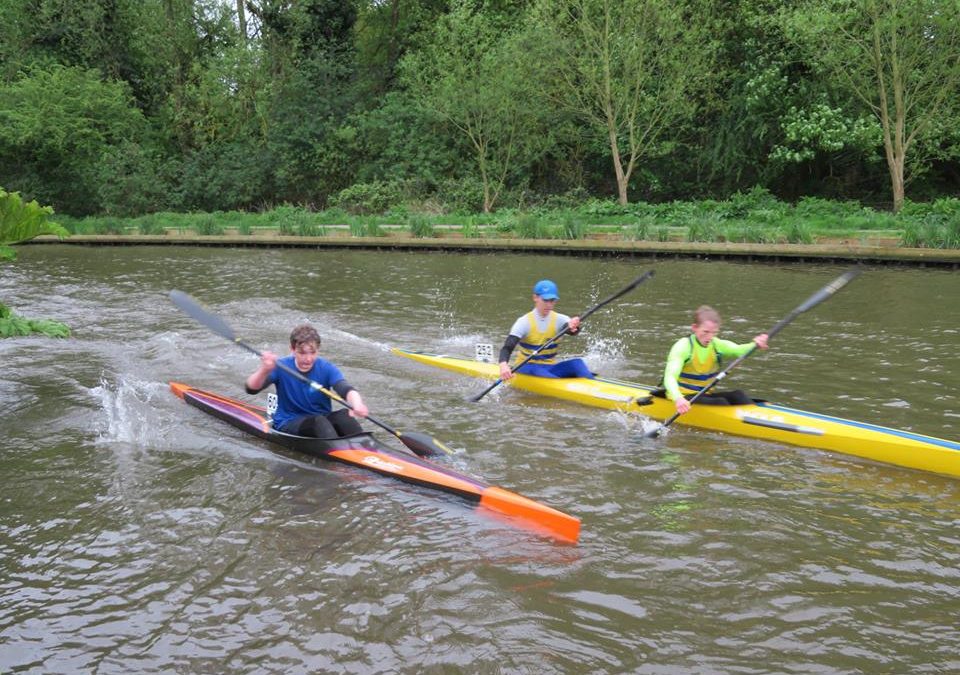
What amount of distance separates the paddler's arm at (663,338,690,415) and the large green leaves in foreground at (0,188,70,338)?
Result: 581cm

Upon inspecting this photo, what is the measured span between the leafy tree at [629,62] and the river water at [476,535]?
16227mm

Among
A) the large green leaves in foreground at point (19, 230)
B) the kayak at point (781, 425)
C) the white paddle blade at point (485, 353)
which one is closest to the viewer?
the kayak at point (781, 425)

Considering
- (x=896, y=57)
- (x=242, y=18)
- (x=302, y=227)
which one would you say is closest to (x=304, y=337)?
(x=302, y=227)

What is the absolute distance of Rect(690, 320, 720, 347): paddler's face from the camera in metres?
7.43

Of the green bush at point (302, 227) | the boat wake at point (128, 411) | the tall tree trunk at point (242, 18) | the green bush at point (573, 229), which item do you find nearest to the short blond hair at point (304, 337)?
the boat wake at point (128, 411)

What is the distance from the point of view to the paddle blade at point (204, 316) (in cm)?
798

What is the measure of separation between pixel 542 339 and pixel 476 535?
13.5 ft

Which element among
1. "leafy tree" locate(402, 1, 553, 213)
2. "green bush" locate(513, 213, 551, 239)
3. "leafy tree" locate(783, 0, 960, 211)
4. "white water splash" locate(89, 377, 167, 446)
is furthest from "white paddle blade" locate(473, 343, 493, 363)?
"leafy tree" locate(402, 1, 553, 213)

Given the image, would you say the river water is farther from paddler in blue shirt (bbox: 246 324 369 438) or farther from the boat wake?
paddler in blue shirt (bbox: 246 324 369 438)

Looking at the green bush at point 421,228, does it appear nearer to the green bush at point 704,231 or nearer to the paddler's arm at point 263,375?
the green bush at point 704,231

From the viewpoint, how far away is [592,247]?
2034cm

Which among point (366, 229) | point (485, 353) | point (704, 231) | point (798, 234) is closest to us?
point (485, 353)

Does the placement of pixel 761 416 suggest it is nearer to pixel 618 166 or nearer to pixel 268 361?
pixel 268 361

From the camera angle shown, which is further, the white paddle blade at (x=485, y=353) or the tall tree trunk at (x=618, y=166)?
the tall tree trunk at (x=618, y=166)
